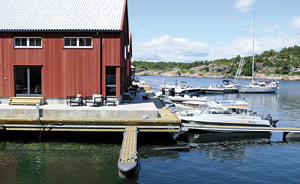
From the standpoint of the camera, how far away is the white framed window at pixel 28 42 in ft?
58.7

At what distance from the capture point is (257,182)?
12297 millimetres

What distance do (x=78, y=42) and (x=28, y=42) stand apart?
11.3 ft

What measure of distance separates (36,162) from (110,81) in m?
7.19

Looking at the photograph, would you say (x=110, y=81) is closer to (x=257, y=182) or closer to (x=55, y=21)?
(x=55, y=21)

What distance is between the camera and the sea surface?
39.8 feet

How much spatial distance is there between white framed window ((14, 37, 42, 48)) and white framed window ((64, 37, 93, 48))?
1.88 meters

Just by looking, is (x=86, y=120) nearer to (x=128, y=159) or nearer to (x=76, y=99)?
(x=76, y=99)

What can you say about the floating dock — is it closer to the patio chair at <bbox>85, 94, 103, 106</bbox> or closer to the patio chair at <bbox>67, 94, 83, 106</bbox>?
the patio chair at <bbox>67, 94, 83, 106</bbox>

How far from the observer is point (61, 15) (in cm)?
1880

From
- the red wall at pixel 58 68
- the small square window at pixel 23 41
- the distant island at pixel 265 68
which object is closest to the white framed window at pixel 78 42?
the red wall at pixel 58 68

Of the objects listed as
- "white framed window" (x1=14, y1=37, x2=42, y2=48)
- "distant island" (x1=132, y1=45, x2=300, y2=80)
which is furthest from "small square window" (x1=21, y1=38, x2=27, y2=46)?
"distant island" (x1=132, y1=45, x2=300, y2=80)

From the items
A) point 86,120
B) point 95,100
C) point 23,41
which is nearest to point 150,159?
point 86,120

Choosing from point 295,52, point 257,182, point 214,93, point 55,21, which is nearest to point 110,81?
point 55,21

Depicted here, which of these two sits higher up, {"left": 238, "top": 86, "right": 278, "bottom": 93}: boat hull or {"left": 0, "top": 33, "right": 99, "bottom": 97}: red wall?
{"left": 0, "top": 33, "right": 99, "bottom": 97}: red wall
